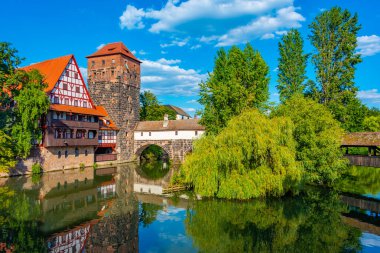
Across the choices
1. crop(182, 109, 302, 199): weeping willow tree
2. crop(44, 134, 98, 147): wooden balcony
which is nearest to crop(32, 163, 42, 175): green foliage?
crop(44, 134, 98, 147): wooden balcony

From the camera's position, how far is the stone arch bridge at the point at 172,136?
154 ft

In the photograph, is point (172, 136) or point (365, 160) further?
point (172, 136)

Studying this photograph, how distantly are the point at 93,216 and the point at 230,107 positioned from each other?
1950 cm

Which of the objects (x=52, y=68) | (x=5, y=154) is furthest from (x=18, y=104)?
(x=52, y=68)

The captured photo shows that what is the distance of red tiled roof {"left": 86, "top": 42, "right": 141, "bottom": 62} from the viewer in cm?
4809

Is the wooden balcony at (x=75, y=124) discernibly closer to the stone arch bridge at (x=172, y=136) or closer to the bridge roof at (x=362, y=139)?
the stone arch bridge at (x=172, y=136)

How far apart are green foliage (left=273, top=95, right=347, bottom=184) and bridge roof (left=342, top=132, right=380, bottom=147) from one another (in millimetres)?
1720

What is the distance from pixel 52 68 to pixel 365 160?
1457 inches

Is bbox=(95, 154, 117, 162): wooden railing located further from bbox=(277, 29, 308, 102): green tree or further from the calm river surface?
bbox=(277, 29, 308, 102): green tree

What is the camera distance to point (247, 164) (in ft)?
66.7

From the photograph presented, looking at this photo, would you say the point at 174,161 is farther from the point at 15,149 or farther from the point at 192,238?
the point at 192,238

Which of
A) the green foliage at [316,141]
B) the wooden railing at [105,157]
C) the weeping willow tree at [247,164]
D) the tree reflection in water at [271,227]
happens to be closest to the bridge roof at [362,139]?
the green foliage at [316,141]

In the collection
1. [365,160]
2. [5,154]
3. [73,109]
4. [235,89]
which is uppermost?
[235,89]

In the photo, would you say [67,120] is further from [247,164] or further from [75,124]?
[247,164]
